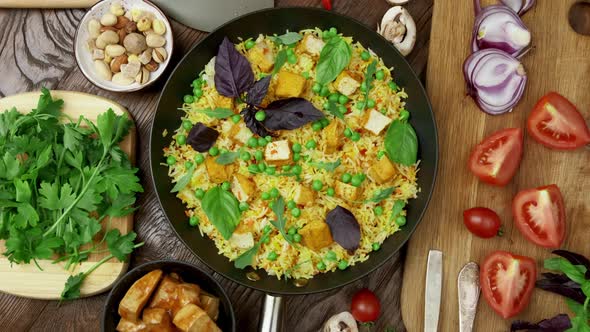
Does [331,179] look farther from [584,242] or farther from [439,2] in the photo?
[584,242]

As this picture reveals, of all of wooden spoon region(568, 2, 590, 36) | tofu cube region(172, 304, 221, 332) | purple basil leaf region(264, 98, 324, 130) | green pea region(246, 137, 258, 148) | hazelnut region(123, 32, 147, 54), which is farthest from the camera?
wooden spoon region(568, 2, 590, 36)

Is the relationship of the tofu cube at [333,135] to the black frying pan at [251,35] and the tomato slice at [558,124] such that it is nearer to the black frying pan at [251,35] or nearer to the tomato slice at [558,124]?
the black frying pan at [251,35]

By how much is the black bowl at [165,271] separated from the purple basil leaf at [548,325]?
1440 millimetres

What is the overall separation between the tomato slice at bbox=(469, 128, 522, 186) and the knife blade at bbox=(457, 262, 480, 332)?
468 mm

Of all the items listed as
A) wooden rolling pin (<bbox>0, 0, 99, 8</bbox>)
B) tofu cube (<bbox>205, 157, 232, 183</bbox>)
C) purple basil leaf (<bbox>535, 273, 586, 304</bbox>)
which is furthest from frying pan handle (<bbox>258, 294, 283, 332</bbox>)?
wooden rolling pin (<bbox>0, 0, 99, 8</bbox>)

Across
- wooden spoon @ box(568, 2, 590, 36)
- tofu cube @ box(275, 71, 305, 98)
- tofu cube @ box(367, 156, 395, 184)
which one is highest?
wooden spoon @ box(568, 2, 590, 36)

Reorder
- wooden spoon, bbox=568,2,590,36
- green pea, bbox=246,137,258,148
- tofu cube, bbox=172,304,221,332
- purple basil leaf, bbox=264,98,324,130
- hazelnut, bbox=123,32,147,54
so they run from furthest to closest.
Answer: wooden spoon, bbox=568,2,590,36, hazelnut, bbox=123,32,147,54, green pea, bbox=246,137,258,148, purple basil leaf, bbox=264,98,324,130, tofu cube, bbox=172,304,221,332

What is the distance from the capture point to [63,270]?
2.91m

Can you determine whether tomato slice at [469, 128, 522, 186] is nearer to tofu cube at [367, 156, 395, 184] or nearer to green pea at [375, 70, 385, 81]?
tofu cube at [367, 156, 395, 184]

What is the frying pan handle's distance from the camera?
273 centimetres

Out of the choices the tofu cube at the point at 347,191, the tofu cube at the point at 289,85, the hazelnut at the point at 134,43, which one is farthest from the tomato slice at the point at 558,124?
the hazelnut at the point at 134,43

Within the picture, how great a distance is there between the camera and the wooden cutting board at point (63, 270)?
2.91 metres

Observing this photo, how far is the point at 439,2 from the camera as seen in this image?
9.68ft

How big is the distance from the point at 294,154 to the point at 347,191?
1.05ft
